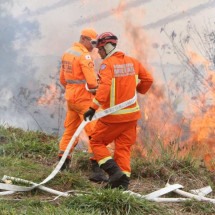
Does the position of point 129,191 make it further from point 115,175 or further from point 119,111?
point 119,111

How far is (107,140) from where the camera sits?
19.3 feet

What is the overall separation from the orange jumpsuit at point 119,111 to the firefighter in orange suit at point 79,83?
673 mm

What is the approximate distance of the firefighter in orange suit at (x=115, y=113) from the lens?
18.4ft

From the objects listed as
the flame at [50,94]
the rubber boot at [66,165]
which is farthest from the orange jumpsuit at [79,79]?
the flame at [50,94]

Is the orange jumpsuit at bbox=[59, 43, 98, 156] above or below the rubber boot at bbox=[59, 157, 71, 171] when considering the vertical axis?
above

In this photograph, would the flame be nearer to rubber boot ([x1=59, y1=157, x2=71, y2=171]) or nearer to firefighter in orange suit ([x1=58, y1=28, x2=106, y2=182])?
firefighter in orange suit ([x1=58, y1=28, x2=106, y2=182])

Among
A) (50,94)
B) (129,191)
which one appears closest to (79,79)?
(129,191)

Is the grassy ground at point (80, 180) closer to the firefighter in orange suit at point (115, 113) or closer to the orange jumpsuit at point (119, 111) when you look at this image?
the firefighter in orange suit at point (115, 113)

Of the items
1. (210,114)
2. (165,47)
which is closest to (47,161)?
(210,114)

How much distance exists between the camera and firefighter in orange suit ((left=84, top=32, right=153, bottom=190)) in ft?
18.4

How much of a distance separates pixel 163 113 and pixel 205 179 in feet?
12.2

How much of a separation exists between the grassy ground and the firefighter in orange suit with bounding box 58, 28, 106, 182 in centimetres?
53

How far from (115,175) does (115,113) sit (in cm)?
73

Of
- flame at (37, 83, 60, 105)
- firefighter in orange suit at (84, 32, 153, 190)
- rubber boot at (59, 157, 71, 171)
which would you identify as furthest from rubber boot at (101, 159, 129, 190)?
flame at (37, 83, 60, 105)
